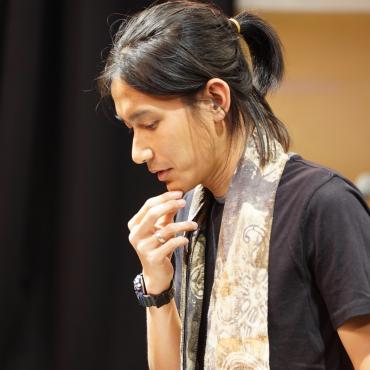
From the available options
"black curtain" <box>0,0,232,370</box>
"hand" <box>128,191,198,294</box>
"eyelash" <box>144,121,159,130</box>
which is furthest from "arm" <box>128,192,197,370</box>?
"black curtain" <box>0,0,232,370</box>

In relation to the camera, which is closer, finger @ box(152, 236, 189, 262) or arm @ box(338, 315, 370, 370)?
arm @ box(338, 315, 370, 370)

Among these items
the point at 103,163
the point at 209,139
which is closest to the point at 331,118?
the point at 103,163

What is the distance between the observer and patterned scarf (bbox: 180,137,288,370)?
115 centimetres

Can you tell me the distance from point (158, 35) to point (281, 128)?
0.93 feet

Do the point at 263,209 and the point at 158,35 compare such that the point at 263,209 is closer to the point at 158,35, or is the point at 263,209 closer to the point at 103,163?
the point at 158,35

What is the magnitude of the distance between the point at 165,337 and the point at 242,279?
0.27 metres

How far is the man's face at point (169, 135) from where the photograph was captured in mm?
1206

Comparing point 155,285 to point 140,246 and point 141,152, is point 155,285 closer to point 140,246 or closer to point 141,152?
point 140,246

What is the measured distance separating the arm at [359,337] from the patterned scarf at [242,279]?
0.14 metres

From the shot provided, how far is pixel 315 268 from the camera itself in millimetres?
1101

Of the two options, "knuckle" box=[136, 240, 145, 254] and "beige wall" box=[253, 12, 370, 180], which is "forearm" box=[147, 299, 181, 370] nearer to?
"knuckle" box=[136, 240, 145, 254]

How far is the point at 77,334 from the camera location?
96.6 inches

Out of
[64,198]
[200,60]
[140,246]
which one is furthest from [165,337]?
[64,198]

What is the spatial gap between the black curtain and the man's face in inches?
47.8
